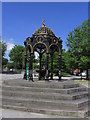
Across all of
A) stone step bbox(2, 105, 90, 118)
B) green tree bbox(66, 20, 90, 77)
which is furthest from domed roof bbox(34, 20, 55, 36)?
green tree bbox(66, 20, 90, 77)

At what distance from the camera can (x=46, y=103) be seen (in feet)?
28.8

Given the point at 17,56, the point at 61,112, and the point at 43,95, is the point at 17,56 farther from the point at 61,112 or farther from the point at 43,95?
the point at 61,112

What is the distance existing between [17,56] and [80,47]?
55701 millimetres

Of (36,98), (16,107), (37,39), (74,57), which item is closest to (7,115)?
(16,107)

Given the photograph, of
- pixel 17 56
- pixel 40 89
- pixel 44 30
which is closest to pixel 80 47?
pixel 44 30

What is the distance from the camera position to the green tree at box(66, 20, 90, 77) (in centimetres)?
3123

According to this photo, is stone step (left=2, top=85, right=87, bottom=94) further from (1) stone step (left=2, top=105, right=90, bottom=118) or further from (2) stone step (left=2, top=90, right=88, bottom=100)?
(1) stone step (left=2, top=105, right=90, bottom=118)

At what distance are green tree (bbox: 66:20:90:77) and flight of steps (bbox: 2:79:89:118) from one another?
816 inches

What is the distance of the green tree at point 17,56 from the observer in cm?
8344

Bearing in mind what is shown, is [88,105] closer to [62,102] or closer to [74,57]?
[62,102]

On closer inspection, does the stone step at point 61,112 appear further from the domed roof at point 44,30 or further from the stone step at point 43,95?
the domed roof at point 44,30

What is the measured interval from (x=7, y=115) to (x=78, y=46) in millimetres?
26134

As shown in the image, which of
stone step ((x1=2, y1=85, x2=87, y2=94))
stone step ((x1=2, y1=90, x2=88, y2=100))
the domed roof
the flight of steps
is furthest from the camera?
the domed roof

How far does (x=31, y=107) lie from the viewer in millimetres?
8773
